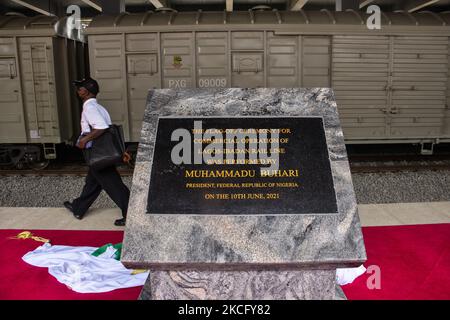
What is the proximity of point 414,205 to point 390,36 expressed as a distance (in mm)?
4093

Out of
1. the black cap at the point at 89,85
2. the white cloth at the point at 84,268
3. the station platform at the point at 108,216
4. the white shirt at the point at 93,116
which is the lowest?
the station platform at the point at 108,216

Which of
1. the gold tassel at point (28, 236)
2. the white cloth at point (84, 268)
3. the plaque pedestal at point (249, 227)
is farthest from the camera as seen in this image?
the gold tassel at point (28, 236)

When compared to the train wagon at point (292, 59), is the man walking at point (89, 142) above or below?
below

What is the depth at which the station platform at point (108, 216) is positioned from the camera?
509 centimetres

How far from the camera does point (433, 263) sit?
377 centimetres

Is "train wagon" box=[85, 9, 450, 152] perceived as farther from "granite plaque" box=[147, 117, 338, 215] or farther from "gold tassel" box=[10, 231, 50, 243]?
"granite plaque" box=[147, 117, 338, 215]

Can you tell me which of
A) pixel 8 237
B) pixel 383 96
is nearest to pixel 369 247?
pixel 8 237

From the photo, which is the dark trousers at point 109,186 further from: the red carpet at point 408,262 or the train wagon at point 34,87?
the train wagon at point 34,87

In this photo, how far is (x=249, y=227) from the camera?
8.21 feet

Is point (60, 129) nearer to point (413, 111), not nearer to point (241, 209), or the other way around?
point (241, 209)

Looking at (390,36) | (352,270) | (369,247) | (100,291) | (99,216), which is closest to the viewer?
(100,291)

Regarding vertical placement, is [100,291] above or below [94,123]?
below

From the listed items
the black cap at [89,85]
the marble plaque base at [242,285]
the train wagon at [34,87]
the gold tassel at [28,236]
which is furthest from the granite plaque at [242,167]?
the train wagon at [34,87]

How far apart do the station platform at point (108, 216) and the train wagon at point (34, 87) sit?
9.06 feet
